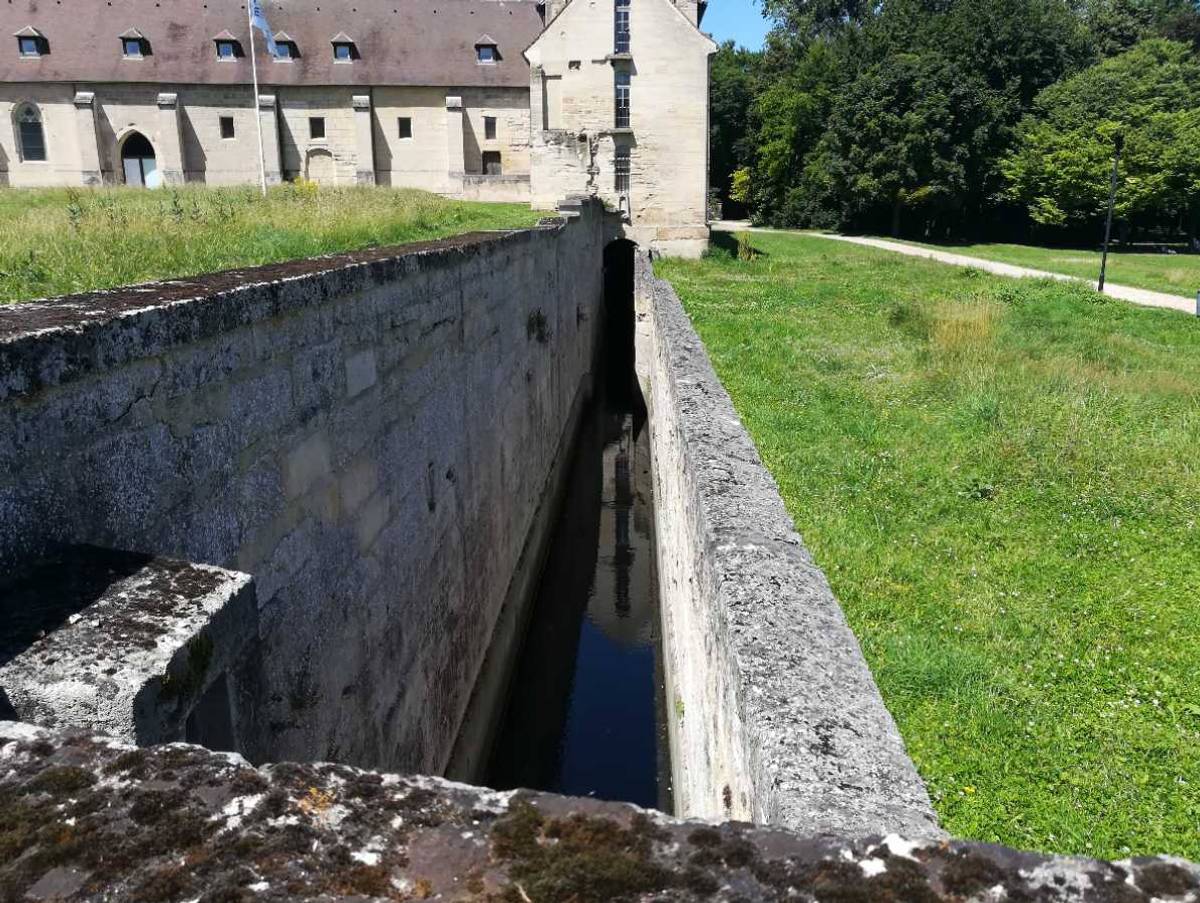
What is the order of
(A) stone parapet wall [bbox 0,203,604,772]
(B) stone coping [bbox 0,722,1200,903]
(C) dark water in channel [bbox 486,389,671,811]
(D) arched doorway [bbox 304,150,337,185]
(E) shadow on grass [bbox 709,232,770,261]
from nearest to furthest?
(B) stone coping [bbox 0,722,1200,903] < (A) stone parapet wall [bbox 0,203,604,772] < (C) dark water in channel [bbox 486,389,671,811] < (E) shadow on grass [bbox 709,232,770,261] < (D) arched doorway [bbox 304,150,337,185]

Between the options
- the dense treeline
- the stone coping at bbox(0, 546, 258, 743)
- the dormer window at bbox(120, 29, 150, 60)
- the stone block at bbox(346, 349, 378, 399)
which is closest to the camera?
the stone coping at bbox(0, 546, 258, 743)

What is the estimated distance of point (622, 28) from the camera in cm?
3359

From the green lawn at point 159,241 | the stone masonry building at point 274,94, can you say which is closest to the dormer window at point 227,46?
the stone masonry building at point 274,94

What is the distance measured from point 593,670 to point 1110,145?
43625 mm

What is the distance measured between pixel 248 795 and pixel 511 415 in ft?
31.3

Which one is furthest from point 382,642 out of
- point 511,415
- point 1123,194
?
point 1123,194

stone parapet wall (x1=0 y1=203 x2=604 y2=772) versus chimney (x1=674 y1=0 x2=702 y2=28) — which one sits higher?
chimney (x1=674 y1=0 x2=702 y2=28)

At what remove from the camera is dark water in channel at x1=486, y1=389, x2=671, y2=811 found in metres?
9.08

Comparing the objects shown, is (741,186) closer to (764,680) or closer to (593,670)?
(593,670)

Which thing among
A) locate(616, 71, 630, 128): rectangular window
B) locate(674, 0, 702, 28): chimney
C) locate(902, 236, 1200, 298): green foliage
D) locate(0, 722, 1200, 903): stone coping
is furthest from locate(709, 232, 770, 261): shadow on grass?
locate(0, 722, 1200, 903): stone coping

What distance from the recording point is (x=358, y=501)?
5.37 m

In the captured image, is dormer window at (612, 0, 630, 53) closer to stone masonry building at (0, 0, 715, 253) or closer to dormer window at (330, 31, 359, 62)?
stone masonry building at (0, 0, 715, 253)

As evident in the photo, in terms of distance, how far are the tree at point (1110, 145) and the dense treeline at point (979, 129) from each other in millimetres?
70

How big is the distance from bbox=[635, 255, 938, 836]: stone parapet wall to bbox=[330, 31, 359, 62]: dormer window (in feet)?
143
